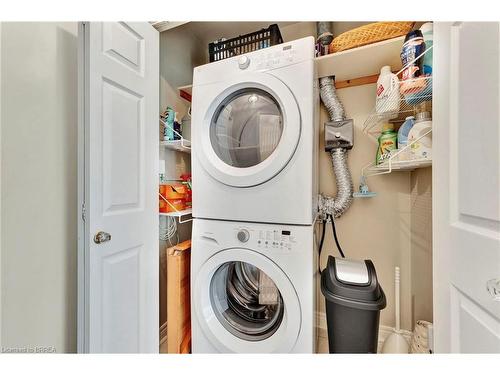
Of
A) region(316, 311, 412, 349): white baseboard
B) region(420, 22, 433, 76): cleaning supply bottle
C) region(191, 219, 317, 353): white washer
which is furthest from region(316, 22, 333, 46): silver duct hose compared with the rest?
region(316, 311, 412, 349): white baseboard

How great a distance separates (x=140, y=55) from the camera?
1.08 metres

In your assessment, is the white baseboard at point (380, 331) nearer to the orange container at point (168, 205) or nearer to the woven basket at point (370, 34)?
the orange container at point (168, 205)

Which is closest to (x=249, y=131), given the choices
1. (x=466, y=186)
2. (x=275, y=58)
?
(x=275, y=58)

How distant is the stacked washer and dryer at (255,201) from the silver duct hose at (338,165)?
37 cm

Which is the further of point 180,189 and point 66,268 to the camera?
point 180,189

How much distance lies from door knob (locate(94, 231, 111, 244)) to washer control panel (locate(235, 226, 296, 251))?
1.90ft

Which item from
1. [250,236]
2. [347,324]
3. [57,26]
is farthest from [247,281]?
[57,26]

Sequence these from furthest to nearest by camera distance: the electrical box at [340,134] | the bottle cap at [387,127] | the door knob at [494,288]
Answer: the electrical box at [340,134] < the bottle cap at [387,127] < the door knob at [494,288]

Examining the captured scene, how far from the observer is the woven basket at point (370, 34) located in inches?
42.8

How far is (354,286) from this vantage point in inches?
34.0

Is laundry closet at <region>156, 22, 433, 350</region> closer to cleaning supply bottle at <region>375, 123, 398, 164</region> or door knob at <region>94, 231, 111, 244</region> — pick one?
cleaning supply bottle at <region>375, 123, 398, 164</region>

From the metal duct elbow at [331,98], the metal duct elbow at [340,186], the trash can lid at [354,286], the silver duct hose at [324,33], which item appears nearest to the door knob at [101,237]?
the trash can lid at [354,286]
